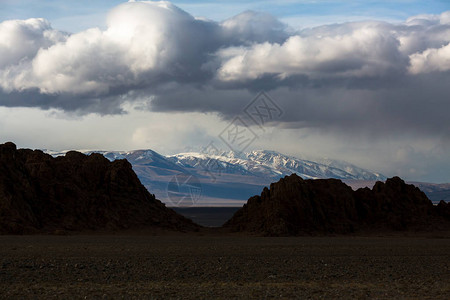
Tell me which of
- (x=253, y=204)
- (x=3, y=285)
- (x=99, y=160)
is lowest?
(x=3, y=285)

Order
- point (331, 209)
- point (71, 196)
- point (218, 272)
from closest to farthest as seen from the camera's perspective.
A: point (218, 272) < point (71, 196) < point (331, 209)

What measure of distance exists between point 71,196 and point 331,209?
3105 centimetres

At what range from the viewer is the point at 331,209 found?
72625 millimetres

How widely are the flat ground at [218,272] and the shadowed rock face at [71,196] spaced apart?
16.3 metres

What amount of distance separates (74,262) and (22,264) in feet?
10.1

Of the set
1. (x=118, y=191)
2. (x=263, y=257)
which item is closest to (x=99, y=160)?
(x=118, y=191)

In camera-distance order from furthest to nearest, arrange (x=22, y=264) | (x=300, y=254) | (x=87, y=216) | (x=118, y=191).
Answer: (x=118, y=191) → (x=87, y=216) → (x=300, y=254) → (x=22, y=264)

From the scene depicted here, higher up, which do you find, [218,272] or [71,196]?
[71,196]

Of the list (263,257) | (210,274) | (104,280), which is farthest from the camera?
(263,257)

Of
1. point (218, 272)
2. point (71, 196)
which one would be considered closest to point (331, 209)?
point (71, 196)

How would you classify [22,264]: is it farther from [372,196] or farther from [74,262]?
[372,196]

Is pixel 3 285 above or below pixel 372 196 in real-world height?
below

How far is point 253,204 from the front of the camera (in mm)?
74125

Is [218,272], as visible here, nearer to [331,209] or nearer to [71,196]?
[71,196]
